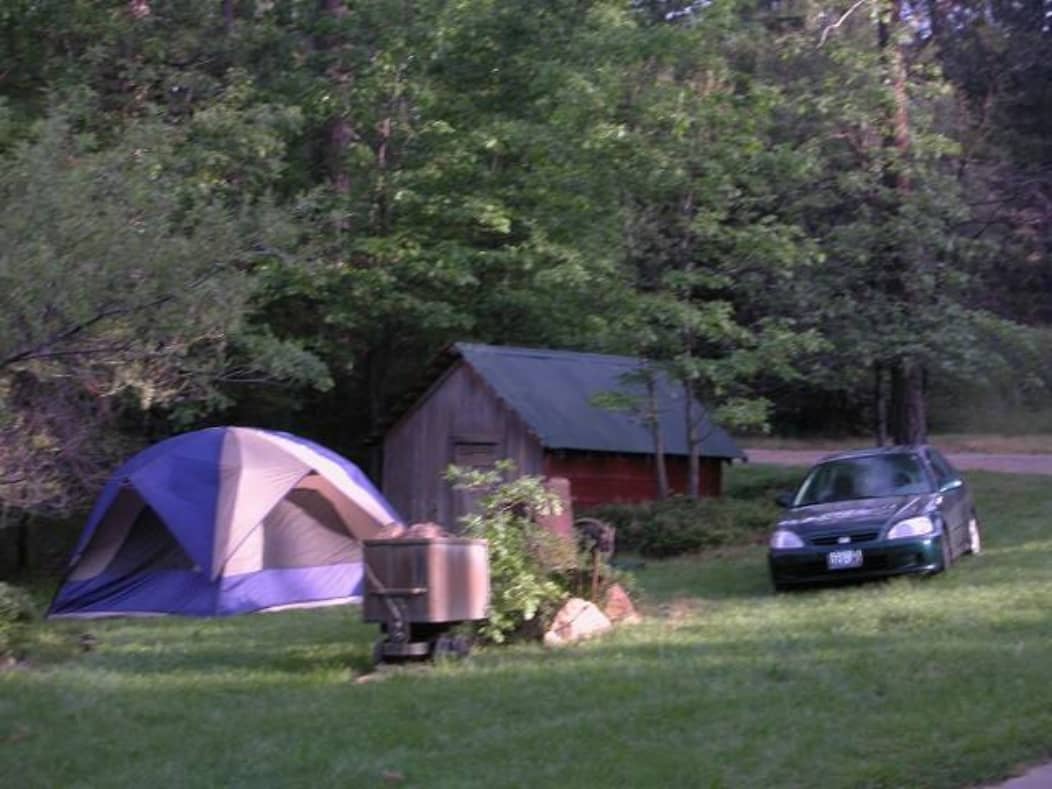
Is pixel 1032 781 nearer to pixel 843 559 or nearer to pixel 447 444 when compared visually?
pixel 843 559

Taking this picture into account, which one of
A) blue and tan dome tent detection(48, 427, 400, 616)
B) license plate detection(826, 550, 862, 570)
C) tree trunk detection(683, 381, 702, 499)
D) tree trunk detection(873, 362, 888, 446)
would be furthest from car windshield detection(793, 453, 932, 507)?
tree trunk detection(873, 362, 888, 446)

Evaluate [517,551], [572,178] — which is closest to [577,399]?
[572,178]

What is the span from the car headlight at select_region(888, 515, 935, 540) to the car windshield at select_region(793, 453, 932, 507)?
96 centimetres

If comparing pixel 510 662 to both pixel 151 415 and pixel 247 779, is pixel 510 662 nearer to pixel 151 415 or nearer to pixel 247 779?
pixel 247 779

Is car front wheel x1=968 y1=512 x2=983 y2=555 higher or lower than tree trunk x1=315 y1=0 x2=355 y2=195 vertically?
lower

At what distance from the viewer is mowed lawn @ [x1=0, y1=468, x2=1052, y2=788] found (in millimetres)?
8695

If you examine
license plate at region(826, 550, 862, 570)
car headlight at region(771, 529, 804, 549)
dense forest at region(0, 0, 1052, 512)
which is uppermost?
dense forest at region(0, 0, 1052, 512)

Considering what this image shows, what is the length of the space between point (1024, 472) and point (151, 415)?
15580 millimetres

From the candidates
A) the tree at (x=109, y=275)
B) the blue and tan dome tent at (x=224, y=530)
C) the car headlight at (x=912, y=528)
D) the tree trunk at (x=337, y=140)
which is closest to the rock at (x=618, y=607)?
the car headlight at (x=912, y=528)

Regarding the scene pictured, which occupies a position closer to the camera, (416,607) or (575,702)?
(575,702)

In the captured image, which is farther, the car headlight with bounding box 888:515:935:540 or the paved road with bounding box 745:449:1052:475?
the paved road with bounding box 745:449:1052:475

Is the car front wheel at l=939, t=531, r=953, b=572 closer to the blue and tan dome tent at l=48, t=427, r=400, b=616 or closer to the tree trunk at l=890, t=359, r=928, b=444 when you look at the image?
the blue and tan dome tent at l=48, t=427, r=400, b=616

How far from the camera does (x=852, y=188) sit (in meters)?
23.9

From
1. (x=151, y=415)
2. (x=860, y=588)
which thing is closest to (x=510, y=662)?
(x=860, y=588)
